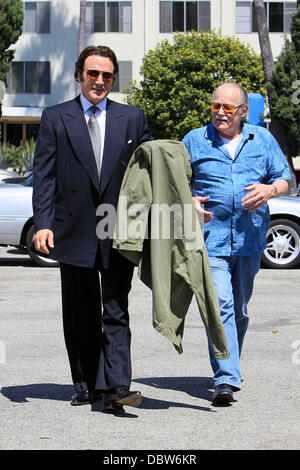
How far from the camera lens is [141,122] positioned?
17.9 ft

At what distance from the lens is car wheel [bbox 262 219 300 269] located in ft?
43.0

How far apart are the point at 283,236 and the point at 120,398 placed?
27.1ft

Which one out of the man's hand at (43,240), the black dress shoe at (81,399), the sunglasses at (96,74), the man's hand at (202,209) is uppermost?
the sunglasses at (96,74)

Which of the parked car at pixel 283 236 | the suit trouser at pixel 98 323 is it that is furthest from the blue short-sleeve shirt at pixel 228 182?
the parked car at pixel 283 236

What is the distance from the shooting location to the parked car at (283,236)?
1311 centimetres

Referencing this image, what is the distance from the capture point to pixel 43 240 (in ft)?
17.2

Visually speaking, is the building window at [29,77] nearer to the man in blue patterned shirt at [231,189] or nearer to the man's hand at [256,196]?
the man in blue patterned shirt at [231,189]

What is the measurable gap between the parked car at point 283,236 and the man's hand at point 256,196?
756 cm

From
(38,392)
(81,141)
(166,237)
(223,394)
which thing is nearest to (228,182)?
(166,237)

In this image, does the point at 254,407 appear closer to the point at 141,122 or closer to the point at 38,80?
the point at 141,122

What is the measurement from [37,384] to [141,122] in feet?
5.84

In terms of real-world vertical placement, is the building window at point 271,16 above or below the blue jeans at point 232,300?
above

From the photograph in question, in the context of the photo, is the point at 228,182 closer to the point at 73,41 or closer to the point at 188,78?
the point at 188,78

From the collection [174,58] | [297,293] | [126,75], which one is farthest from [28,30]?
[297,293]
